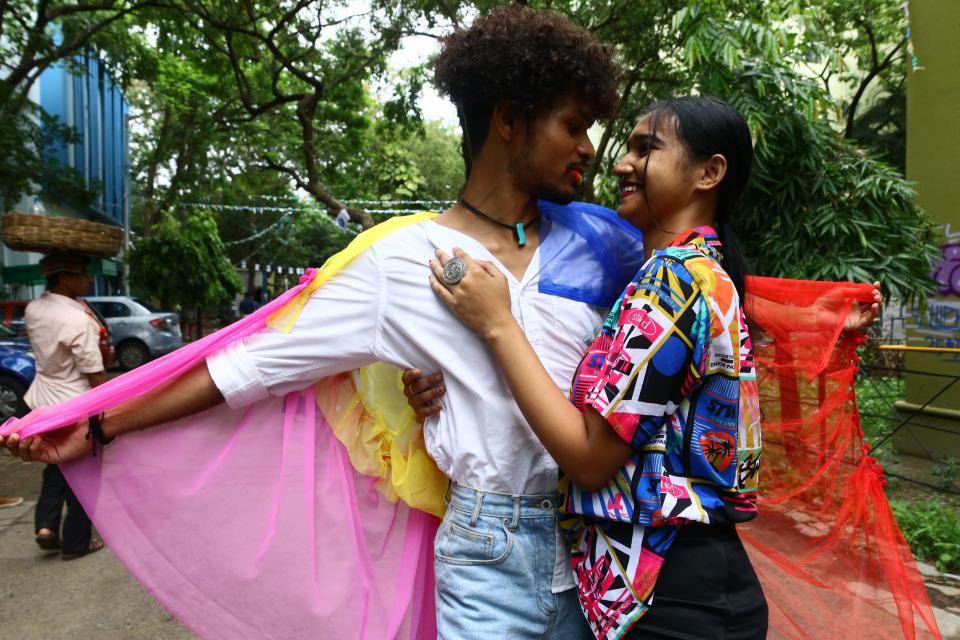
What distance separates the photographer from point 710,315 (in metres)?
1.35

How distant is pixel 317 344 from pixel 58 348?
3.97 m

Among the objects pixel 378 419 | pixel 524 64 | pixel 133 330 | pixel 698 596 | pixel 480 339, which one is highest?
pixel 524 64

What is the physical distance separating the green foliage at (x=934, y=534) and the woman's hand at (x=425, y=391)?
3.99m

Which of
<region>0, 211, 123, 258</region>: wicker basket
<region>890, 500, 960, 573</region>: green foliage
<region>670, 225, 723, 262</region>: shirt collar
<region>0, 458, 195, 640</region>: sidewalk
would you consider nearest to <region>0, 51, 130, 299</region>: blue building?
<region>0, 211, 123, 258</region>: wicker basket

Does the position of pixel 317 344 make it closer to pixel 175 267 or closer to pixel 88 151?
pixel 175 267

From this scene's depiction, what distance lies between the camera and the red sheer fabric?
214 cm

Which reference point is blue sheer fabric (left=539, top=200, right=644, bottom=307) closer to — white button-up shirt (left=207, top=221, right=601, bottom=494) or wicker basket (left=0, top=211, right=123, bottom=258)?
white button-up shirt (left=207, top=221, right=601, bottom=494)

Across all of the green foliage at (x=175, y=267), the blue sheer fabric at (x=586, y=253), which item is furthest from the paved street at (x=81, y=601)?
the green foliage at (x=175, y=267)

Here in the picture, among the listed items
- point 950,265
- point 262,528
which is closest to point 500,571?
point 262,528

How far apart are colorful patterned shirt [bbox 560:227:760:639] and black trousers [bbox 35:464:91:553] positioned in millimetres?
4226

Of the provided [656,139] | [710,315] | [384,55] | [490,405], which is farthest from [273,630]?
[384,55]

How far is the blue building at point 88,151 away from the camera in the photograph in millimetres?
13195

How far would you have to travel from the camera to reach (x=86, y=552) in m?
4.75

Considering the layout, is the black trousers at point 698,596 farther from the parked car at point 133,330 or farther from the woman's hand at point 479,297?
the parked car at point 133,330
